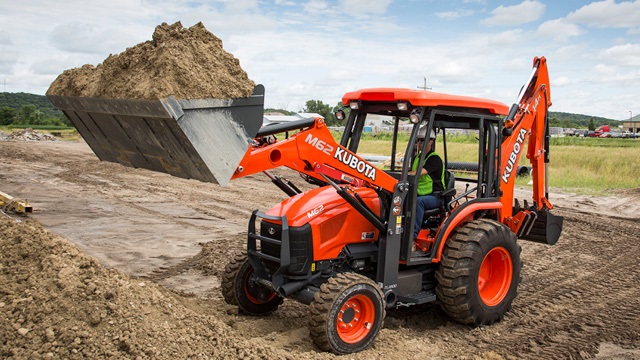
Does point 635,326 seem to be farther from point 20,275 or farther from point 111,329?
point 20,275

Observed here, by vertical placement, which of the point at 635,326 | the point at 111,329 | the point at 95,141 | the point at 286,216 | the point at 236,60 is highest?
the point at 236,60

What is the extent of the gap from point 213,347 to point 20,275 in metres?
2.37

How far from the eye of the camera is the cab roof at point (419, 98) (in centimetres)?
598

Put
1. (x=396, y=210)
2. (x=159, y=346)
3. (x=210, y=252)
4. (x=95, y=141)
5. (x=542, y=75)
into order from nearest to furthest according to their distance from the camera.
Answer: (x=159, y=346)
(x=396, y=210)
(x=95, y=141)
(x=542, y=75)
(x=210, y=252)

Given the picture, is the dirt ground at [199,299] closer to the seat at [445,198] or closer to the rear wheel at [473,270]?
the rear wheel at [473,270]

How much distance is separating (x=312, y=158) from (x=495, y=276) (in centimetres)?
283

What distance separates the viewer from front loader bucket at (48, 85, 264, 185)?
16.6 ft

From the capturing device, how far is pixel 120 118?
5.78m

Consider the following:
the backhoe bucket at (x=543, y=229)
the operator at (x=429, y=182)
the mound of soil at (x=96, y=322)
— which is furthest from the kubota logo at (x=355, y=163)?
the backhoe bucket at (x=543, y=229)

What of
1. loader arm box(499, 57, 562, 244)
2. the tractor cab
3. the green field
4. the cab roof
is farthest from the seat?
the green field

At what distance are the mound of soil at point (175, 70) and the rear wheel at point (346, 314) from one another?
1862mm

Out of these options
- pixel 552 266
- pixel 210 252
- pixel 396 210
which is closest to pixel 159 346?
pixel 396 210

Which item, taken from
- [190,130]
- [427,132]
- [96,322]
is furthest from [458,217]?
[96,322]

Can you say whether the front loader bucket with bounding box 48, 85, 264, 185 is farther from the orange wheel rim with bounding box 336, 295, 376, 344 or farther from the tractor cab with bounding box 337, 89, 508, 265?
the orange wheel rim with bounding box 336, 295, 376, 344
